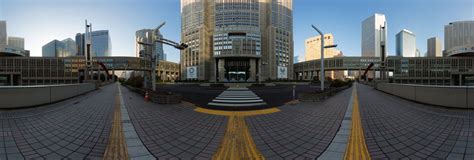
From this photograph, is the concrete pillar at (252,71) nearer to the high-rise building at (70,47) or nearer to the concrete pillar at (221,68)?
the concrete pillar at (221,68)

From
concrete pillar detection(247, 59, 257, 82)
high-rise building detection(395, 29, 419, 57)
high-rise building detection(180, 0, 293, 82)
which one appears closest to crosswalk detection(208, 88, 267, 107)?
high-rise building detection(180, 0, 293, 82)

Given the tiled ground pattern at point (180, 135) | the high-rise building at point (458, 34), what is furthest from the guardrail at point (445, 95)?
the high-rise building at point (458, 34)

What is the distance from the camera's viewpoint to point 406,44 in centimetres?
8412

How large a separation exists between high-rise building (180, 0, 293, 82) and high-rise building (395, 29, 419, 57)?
47433mm

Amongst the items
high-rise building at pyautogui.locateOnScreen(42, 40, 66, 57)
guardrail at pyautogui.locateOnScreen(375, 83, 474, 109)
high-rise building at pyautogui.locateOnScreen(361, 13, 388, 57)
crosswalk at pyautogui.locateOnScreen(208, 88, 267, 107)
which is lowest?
crosswalk at pyautogui.locateOnScreen(208, 88, 267, 107)

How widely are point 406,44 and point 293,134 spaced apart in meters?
110

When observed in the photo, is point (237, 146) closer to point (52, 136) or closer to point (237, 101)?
point (52, 136)

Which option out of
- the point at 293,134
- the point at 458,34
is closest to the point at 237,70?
the point at 293,134

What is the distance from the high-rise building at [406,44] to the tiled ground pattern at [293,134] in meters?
102

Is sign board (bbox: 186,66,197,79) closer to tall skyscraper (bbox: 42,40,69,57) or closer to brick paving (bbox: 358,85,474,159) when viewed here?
tall skyscraper (bbox: 42,40,69,57)

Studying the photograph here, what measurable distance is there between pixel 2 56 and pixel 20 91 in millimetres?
97309

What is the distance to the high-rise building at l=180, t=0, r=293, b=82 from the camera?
62.4m

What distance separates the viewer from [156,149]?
12.1 ft

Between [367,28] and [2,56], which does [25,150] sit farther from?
[2,56]
